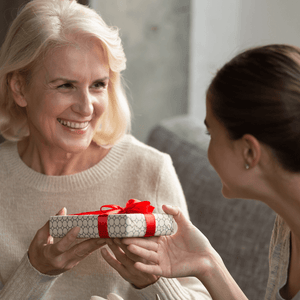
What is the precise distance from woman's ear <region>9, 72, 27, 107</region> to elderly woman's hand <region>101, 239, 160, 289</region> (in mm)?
618

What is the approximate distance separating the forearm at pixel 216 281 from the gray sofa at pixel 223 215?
47cm

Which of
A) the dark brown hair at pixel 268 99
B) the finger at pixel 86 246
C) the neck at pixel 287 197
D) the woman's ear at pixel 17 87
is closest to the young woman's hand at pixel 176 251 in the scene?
the finger at pixel 86 246

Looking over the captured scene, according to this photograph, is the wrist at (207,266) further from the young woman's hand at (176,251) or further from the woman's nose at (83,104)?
the woman's nose at (83,104)

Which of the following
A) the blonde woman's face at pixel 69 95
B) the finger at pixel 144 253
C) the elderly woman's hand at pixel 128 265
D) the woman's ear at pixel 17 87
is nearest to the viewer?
the finger at pixel 144 253

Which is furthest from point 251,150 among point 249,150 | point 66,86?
point 66,86

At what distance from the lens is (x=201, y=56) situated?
3.01 m

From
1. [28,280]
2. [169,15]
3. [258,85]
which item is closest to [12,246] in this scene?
[28,280]

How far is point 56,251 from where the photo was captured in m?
1.04

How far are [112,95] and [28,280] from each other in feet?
2.33

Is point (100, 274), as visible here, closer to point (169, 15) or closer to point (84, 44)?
point (84, 44)

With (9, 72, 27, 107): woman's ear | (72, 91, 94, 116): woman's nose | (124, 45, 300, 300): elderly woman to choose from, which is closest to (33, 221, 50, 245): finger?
(124, 45, 300, 300): elderly woman

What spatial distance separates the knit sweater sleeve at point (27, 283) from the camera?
1.15 meters

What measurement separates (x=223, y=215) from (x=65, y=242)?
81 centimetres

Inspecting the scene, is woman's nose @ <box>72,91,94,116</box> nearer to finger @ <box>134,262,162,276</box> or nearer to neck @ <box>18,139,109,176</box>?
neck @ <box>18,139,109,176</box>
